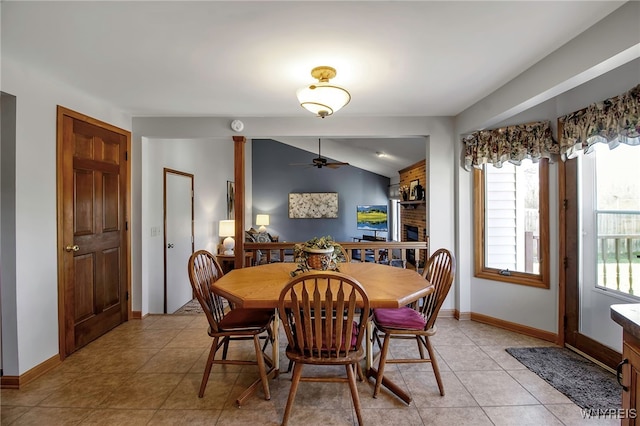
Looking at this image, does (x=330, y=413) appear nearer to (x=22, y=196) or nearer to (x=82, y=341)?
(x=82, y=341)

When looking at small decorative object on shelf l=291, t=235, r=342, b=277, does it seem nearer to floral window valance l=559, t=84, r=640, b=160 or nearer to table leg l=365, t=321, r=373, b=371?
table leg l=365, t=321, r=373, b=371

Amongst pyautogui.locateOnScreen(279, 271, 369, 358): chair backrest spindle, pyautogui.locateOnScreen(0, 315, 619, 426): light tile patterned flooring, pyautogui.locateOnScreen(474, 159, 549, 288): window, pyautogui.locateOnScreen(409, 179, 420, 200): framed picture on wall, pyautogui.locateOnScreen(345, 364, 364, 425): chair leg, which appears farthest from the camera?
pyautogui.locateOnScreen(409, 179, 420, 200): framed picture on wall

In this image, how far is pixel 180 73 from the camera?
2.36 m

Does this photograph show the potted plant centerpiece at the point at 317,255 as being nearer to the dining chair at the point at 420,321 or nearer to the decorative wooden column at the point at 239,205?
the dining chair at the point at 420,321

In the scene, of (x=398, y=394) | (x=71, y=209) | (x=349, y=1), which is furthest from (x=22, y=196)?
(x=398, y=394)

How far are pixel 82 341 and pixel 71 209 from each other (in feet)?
4.03

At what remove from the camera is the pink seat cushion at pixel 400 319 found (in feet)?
6.75

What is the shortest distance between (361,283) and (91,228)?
2.60 m

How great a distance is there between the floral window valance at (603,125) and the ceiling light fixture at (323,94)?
191 centimetres

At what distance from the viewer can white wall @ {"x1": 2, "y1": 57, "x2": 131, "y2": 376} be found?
2162mm

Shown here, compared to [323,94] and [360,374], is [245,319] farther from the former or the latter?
[323,94]

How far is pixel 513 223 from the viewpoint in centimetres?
321

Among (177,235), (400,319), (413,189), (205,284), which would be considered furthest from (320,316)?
(413,189)

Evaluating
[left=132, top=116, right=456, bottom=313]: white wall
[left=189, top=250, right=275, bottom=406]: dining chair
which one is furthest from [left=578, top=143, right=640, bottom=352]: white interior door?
[left=189, top=250, right=275, bottom=406]: dining chair
